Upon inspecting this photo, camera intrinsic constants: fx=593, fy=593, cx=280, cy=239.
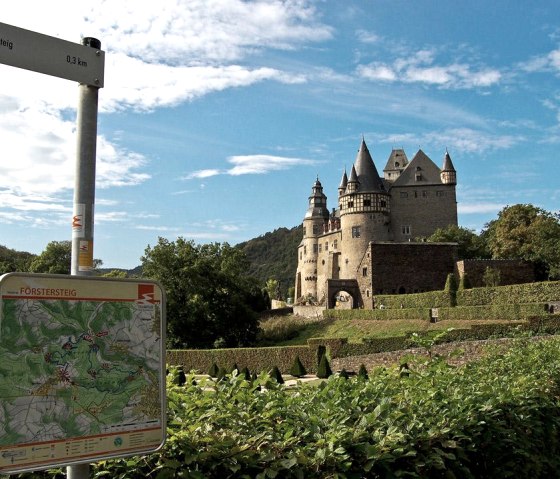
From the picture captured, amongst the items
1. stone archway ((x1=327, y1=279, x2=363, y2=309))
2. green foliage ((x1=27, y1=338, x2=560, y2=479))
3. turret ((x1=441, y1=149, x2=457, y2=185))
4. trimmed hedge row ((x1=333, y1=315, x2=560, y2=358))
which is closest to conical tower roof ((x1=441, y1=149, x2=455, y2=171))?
turret ((x1=441, y1=149, x2=457, y2=185))

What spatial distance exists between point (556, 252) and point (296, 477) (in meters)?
43.9

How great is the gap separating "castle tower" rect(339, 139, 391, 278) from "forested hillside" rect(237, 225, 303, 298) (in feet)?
226

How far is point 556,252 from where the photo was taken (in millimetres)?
42344

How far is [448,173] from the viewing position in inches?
2564

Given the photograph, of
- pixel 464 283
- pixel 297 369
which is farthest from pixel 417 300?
pixel 297 369

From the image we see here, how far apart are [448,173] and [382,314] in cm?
2997

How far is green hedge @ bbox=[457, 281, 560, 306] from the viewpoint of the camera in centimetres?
3416

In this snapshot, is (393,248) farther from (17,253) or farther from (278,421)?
(17,253)

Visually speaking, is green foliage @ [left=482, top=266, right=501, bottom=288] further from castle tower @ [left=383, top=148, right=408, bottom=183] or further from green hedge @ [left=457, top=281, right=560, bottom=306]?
castle tower @ [left=383, top=148, right=408, bottom=183]

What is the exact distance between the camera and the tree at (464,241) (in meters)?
59.1

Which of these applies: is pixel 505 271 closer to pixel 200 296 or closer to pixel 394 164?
pixel 200 296

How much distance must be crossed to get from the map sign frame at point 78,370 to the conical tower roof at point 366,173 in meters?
60.6

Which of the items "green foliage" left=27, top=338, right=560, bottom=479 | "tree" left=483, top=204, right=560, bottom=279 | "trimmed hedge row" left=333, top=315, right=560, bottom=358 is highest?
"tree" left=483, top=204, right=560, bottom=279

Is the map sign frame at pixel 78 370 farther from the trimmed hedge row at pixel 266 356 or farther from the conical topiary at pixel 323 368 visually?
Result: the trimmed hedge row at pixel 266 356
